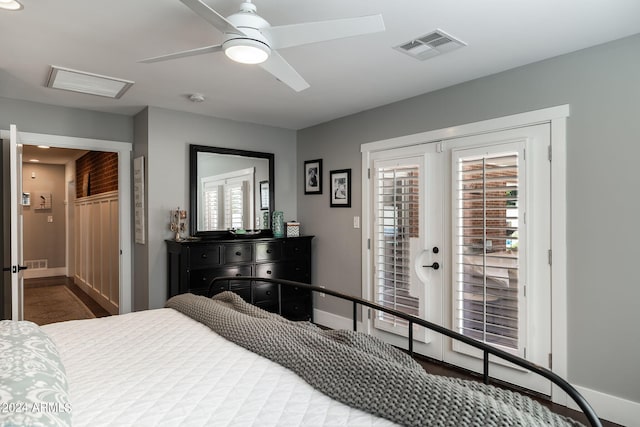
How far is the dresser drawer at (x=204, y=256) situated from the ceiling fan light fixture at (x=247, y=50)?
2.33 m

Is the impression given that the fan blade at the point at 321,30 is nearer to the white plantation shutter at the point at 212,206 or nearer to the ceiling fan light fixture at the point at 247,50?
the ceiling fan light fixture at the point at 247,50

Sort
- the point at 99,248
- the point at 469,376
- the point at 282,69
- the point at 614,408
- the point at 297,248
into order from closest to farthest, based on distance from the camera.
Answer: the point at 282,69 < the point at 614,408 < the point at 469,376 < the point at 297,248 < the point at 99,248

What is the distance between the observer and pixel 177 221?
4043mm

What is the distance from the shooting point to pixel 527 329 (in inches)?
115

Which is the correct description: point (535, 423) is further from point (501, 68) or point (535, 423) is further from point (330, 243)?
point (330, 243)

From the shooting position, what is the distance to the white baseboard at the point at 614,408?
96.4 inches

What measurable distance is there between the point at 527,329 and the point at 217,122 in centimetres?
357

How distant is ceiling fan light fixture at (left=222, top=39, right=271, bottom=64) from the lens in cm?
182

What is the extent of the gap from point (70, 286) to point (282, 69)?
A: 686 centimetres

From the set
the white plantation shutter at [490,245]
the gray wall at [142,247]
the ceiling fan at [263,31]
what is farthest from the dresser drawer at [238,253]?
the ceiling fan at [263,31]

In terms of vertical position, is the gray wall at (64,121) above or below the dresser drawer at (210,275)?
above

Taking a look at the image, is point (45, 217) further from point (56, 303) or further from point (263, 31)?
point (263, 31)

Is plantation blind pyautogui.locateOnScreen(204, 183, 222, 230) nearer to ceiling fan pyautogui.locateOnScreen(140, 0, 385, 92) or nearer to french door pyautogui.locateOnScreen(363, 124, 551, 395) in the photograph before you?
french door pyautogui.locateOnScreen(363, 124, 551, 395)

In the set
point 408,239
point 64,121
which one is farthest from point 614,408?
point 64,121
